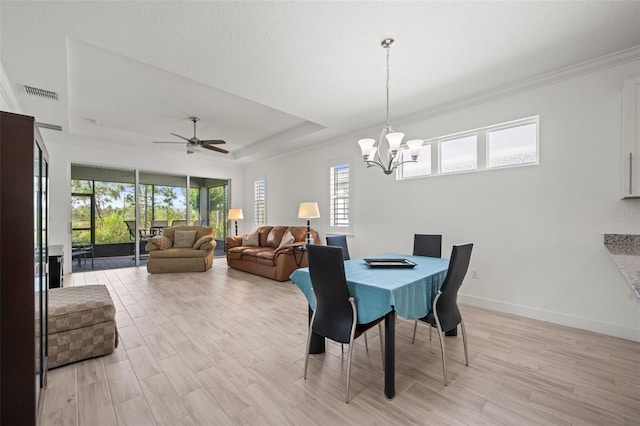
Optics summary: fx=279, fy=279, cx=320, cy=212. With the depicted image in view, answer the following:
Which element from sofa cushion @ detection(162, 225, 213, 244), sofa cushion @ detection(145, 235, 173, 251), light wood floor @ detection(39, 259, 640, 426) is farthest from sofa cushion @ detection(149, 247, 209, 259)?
light wood floor @ detection(39, 259, 640, 426)

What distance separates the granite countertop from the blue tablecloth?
1078 millimetres

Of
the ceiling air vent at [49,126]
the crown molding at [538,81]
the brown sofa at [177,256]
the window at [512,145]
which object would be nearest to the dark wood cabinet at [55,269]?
the brown sofa at [177,256]

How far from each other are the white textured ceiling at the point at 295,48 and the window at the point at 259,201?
3573 millimetres

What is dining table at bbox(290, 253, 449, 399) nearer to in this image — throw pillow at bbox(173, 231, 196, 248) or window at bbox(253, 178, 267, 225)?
throw pillow at bbox(173, 231, 196, 248)

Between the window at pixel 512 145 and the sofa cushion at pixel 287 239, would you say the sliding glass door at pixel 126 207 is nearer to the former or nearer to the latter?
the sofa cushion at pixel 287 239

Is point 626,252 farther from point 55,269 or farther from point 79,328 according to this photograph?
point 55,269

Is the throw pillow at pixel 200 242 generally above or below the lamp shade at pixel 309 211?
below

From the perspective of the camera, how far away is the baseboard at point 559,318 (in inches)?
104

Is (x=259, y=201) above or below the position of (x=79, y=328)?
above

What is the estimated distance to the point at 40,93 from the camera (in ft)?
10.8

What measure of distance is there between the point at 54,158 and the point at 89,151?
575 mm

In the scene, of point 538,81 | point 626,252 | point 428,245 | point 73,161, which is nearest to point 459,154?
point 538,81

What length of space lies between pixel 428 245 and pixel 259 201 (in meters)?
5.40

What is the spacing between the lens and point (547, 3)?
2043mm
